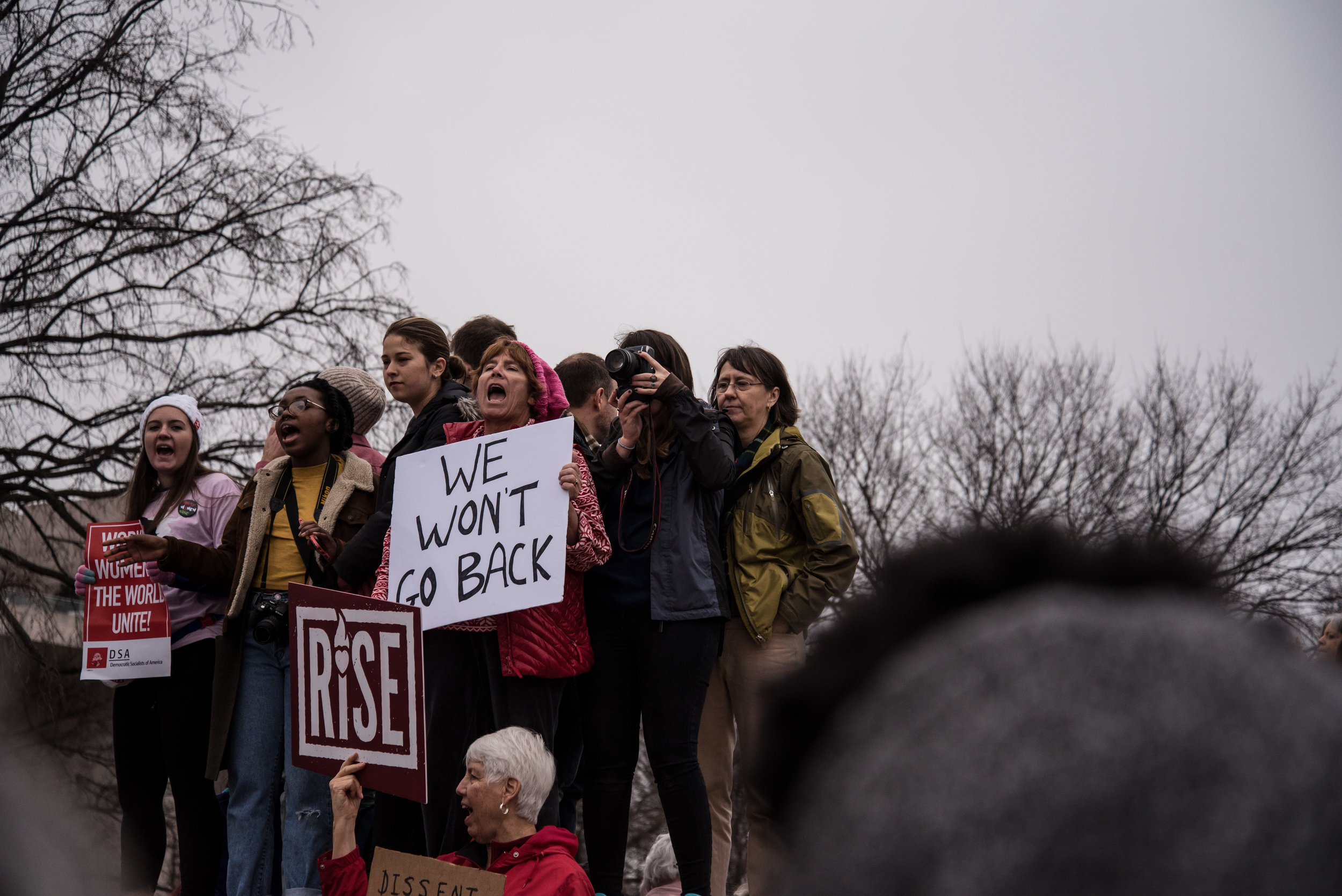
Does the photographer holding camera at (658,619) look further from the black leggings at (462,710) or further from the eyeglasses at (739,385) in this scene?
the eyeglasses at (739,385)

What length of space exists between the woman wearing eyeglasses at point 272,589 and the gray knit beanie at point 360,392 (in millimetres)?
224

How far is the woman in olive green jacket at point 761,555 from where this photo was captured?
4238 millimetres

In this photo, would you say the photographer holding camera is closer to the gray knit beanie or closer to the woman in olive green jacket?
the woman in olive green jacket

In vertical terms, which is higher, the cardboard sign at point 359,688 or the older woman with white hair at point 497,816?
the cardboard sign at point 359,688

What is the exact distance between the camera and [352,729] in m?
3.71

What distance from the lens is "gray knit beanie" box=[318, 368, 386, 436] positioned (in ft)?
16.2

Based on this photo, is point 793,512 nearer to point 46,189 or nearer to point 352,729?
point 352,729

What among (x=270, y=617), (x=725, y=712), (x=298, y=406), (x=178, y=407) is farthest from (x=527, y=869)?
(x=178, y=407)

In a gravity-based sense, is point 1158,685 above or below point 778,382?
below

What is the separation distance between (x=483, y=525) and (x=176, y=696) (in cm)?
148

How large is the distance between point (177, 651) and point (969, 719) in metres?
4.46

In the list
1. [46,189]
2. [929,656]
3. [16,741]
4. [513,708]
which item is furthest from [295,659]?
[46,189]

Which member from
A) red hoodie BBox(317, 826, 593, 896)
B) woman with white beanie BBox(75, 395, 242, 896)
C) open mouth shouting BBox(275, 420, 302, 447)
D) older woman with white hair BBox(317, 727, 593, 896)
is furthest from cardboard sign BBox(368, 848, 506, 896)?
open mouth shouting BBox(275, 420, 302, 447)

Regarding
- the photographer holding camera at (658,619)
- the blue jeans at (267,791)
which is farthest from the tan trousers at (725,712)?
the blue jeans at (267,791)
